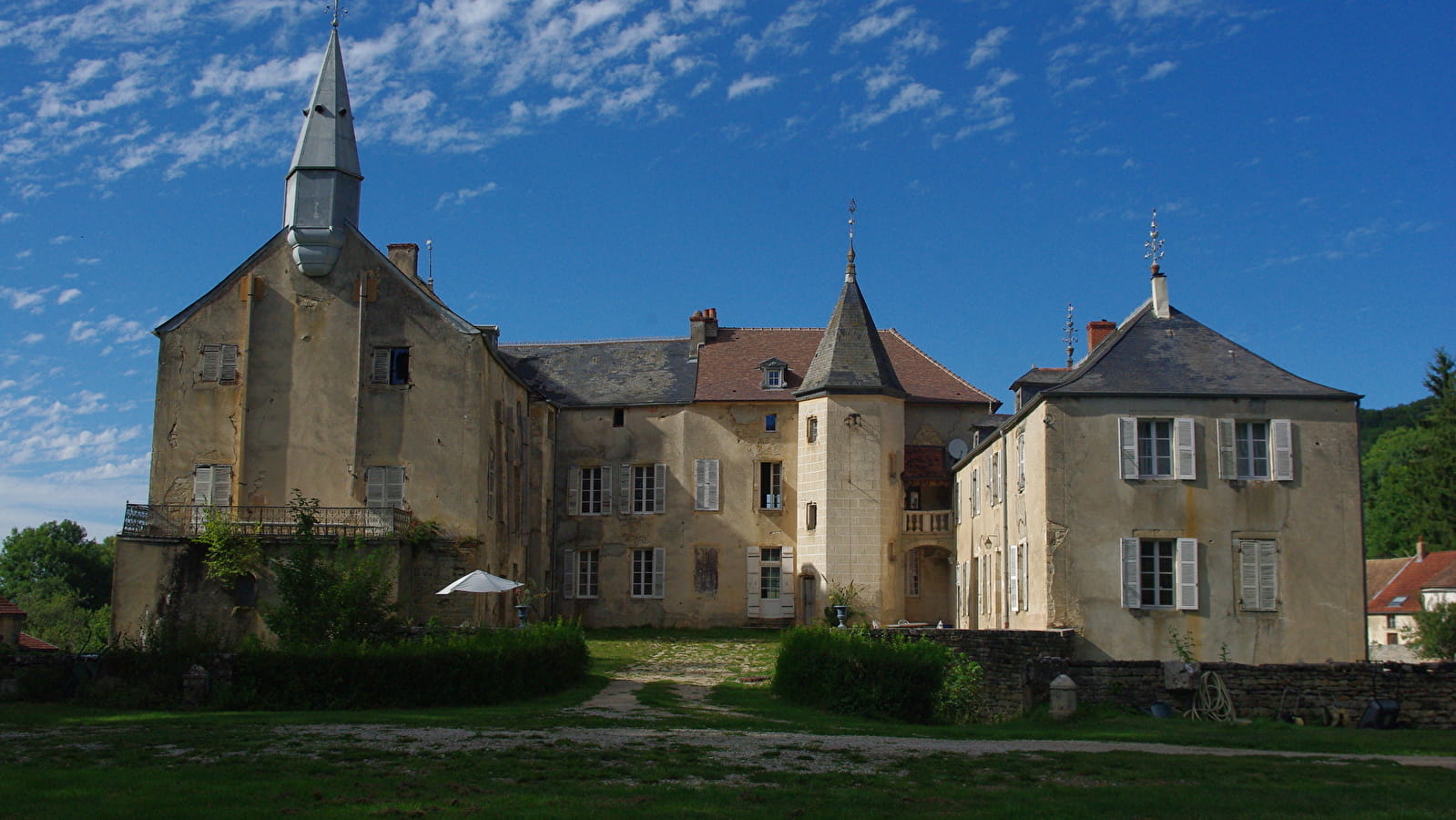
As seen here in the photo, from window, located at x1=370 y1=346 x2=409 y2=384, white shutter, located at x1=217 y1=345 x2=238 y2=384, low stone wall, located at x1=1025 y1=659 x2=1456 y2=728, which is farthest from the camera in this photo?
white shutter, located at x1=217 y1=345 x2=238 y2=384

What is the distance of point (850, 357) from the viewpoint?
3684 centimetres

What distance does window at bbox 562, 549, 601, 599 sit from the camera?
38.4 metres

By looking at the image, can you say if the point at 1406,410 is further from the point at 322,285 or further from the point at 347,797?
the point at 347,797

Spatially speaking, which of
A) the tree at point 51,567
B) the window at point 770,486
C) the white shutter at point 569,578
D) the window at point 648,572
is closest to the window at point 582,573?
the white shutter at point 569,578

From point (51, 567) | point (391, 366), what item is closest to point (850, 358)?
point (391, 366)

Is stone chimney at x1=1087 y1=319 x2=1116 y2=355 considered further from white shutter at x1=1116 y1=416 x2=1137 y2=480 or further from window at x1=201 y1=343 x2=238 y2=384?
window at x1=201 y1=343 x2=238 y2=384

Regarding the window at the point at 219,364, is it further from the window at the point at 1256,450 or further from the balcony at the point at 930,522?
the window at the point at 1256,450

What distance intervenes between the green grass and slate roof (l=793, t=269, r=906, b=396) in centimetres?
2042

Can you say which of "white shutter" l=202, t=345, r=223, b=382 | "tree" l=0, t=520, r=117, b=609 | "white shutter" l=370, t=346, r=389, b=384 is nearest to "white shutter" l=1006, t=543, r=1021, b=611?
"white shutter" l=370, t=346, r=389, b=384

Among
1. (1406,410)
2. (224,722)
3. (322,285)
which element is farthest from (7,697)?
(1406,410)

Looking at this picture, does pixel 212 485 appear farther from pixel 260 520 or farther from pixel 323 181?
pixel 323 181

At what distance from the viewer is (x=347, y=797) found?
397 inches

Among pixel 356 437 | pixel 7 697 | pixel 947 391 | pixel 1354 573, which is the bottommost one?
pixel 7 697

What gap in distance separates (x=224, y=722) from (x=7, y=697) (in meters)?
4.97
